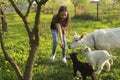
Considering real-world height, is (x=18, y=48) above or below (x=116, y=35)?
below

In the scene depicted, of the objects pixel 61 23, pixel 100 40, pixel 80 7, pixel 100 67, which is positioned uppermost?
pixel 61 23

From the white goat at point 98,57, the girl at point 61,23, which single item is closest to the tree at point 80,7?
the girl at point 61,23

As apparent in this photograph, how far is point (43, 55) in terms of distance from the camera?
448 inches

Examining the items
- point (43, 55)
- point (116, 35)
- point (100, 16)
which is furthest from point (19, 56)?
point (100, 16)

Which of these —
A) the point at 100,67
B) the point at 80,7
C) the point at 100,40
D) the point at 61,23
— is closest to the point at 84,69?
the point at 100,67

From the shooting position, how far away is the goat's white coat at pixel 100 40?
9586mm

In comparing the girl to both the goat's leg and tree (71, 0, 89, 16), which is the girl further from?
tree (71, 0, 89, 16)

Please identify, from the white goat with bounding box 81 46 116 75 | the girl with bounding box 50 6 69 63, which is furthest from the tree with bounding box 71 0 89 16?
the white goat with bounding box 81 46 116 75

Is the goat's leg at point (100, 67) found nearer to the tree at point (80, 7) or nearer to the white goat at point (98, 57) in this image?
the white goat at point (98, 57)

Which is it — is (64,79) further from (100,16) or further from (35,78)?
(100,16)

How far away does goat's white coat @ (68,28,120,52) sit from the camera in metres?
9.59

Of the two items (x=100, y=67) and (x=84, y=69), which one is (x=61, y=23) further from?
(x=84, y=69)

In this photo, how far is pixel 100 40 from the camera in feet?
31.5

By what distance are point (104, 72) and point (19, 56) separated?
9.96 ft
